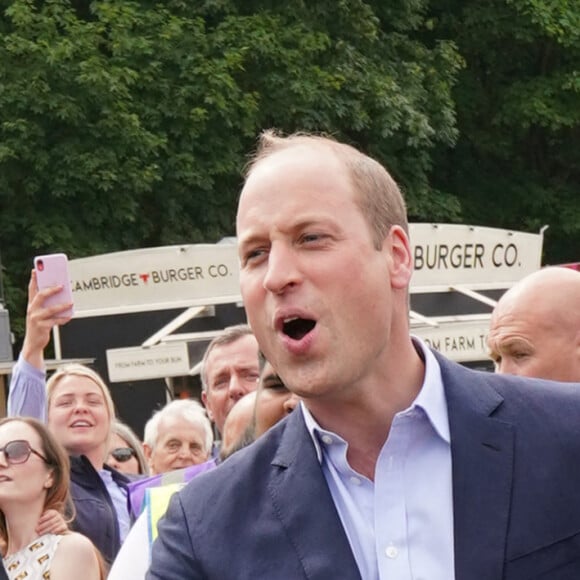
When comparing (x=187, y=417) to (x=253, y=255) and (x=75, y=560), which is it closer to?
(x=75, y=560)

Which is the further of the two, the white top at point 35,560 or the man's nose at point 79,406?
the man's nose at point 79,406

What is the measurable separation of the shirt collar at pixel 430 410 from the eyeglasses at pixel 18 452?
3.68 metres

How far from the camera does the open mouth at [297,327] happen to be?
7.28 feet

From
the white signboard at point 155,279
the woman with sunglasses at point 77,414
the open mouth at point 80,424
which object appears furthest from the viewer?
the white signboard at point 155,279

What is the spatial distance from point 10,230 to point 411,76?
21.4ft

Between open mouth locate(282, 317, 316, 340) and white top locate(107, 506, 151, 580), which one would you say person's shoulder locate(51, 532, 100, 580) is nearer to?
white top locate(107, 506, 151, 580)

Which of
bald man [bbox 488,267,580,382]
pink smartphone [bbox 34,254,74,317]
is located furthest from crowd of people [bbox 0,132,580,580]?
pink smartphone [bbox 34,254,74,317]

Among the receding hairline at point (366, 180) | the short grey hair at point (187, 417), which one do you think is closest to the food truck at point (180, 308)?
the short grey hair at point (187, 417)

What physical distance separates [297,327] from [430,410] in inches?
8.8

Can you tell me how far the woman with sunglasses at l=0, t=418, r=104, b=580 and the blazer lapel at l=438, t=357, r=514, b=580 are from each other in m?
3.57

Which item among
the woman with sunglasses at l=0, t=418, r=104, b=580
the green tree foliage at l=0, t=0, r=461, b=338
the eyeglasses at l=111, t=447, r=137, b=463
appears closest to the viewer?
the woman with sunglasses at l=0, t=418, r=104, b=580

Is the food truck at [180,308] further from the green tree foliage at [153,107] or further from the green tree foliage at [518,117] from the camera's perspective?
the green tree foliage at [518,117]

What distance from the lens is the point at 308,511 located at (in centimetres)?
224

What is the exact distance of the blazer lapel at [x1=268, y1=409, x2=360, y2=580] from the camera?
2.19m
